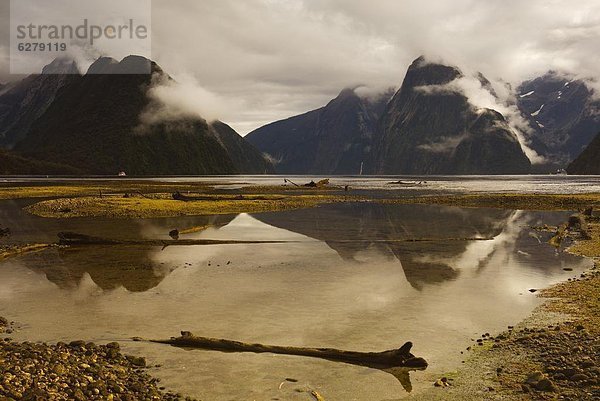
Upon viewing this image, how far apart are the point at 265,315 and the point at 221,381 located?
18.7 feet

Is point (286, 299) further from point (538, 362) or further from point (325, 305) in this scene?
point (538, 362)

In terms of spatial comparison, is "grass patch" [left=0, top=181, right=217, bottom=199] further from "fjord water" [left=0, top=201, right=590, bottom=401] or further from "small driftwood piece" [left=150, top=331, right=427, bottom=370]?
"small driftwood piece" [left=150, top=331, right=427, bottom=370]

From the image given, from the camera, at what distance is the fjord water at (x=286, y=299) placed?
1258 cm

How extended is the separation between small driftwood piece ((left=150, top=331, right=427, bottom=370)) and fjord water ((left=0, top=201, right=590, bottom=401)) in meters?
0.26

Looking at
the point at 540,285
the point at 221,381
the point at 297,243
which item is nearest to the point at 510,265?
the point at 540,285

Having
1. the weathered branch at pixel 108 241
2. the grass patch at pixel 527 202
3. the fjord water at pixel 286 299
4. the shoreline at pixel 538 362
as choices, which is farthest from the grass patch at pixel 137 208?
the shoreline at pixel 538 362

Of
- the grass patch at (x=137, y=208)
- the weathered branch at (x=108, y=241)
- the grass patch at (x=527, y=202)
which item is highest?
the grass patch at (x=527, y=202)

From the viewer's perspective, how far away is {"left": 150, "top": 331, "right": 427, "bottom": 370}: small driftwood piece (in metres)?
12.9

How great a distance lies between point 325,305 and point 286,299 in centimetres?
185

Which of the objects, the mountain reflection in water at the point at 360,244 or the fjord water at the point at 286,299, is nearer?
the fjord water at the point at 286,299

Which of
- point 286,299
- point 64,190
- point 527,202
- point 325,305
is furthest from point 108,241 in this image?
point 64,190

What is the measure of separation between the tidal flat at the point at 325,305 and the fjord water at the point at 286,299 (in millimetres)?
73

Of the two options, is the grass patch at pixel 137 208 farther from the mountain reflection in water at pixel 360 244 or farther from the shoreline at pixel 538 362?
the shoreline at pixel 538 362

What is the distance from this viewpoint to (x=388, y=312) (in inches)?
711
